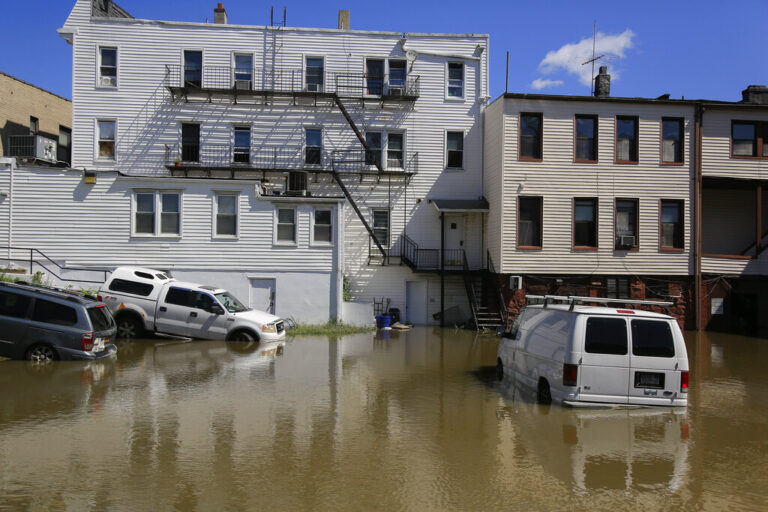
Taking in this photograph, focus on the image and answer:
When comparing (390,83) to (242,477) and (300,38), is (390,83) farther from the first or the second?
(242,477)

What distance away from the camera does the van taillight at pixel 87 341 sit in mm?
14383

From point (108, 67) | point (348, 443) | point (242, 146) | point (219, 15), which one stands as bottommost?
point (348, 443)

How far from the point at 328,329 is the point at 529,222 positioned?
9.63 meters

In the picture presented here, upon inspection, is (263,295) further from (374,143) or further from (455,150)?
(455,150)

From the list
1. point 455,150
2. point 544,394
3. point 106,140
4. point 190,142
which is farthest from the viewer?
point 455,150

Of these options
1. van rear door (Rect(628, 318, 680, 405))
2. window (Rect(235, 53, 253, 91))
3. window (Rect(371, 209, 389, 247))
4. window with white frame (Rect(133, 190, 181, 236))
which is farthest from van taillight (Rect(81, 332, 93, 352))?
window (Rect(235, 53, 253, 91))

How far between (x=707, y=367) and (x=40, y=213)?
23.4 m

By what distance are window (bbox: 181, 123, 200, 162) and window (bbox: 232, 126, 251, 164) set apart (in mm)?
1720

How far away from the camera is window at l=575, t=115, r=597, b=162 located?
25.6 meters

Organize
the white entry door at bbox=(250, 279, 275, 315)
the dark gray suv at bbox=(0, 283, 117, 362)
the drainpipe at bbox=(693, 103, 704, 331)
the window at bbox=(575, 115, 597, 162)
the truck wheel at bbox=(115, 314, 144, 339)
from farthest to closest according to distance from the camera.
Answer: the window at bbox=(575, 115, 597, 162)
the drainpipe at bbox=(693, 103, 704, 331)
the white entry door at bbox=(250, 279, 275, 315)
the truck wheel at bbox=(115, 314, 144, 339)
the dark gray suv at bbox=(0, 283, 117, 362)

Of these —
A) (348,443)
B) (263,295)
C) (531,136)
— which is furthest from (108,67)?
(348,443)

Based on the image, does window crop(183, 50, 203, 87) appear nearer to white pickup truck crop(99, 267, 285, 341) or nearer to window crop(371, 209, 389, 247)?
window crop(371, 209, 389, 247)

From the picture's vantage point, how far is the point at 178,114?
27.7 m

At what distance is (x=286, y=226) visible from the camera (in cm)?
2383
